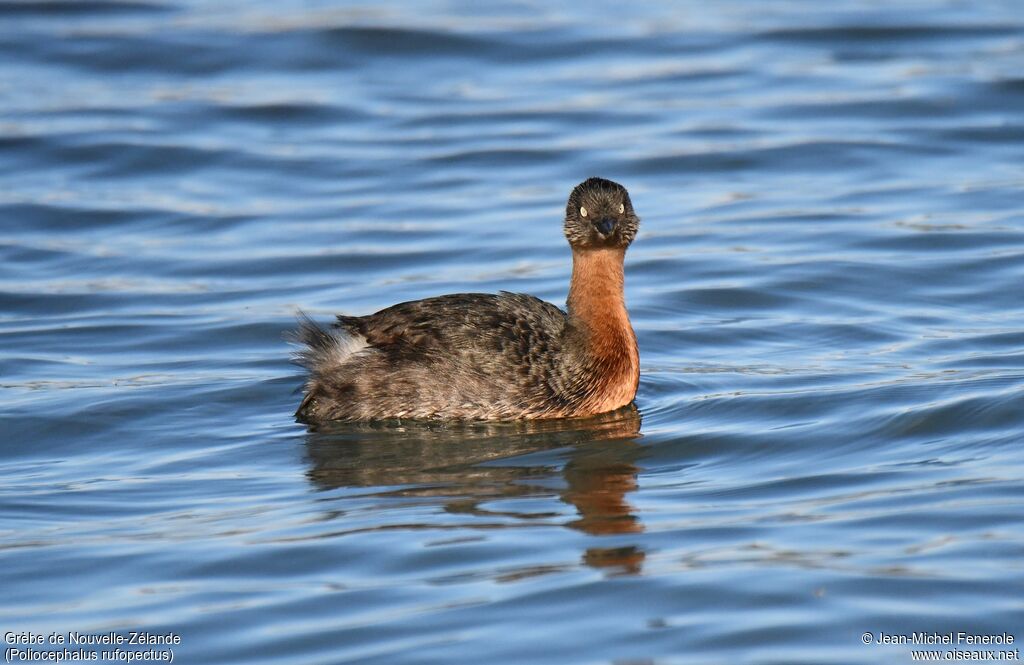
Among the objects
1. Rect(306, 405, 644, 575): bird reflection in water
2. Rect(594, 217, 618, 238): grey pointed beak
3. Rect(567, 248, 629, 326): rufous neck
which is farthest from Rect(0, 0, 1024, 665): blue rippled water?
Rect(594, 217, 618, 238): grey pointed beak

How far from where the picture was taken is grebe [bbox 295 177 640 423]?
1045 cm

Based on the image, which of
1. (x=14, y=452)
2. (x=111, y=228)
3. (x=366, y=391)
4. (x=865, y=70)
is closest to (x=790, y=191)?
(x=865, y=70)

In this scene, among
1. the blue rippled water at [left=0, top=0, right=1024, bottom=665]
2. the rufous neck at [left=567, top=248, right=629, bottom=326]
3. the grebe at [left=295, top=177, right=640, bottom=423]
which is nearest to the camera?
the blue rippled water at [left=0, top=0, right=1024, bottom=665]

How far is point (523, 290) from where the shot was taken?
1414cm

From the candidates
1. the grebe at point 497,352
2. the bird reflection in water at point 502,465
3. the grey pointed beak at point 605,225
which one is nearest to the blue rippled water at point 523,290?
the bird reflection in water at point 502,465

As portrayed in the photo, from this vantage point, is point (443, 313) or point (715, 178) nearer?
point (443, 313)

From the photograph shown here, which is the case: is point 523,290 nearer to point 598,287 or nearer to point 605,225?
→ point 598,287

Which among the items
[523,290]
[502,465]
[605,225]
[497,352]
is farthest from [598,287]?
[523,290]

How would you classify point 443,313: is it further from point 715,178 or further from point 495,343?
point 715,178

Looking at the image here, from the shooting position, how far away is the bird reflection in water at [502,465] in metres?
8.42

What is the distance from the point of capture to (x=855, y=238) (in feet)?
50.6

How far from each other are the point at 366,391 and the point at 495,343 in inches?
34.4

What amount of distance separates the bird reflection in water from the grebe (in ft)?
0.42

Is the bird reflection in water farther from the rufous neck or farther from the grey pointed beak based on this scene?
the grey pointed beak
